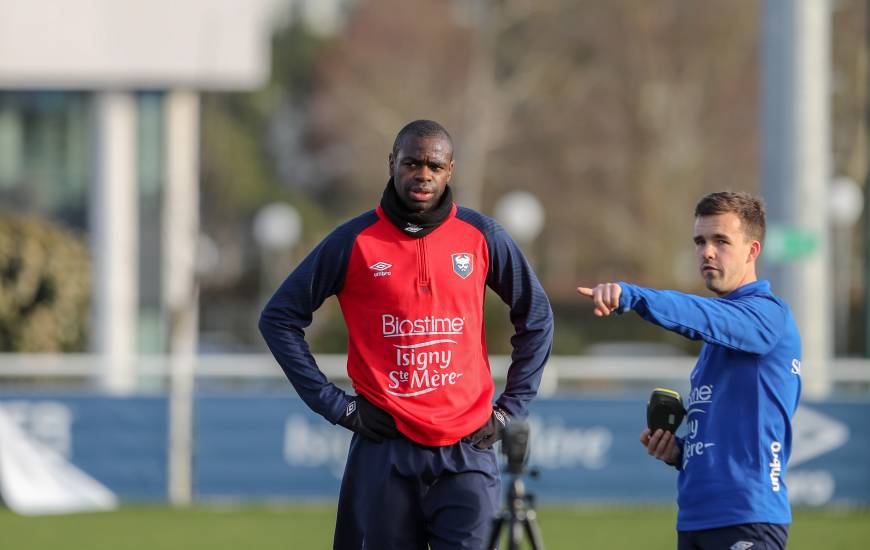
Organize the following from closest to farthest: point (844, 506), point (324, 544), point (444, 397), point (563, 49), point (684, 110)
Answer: point (444, 397) < point (324, 544) < point (844, 506) < point (684, 110) < point (563, 49)

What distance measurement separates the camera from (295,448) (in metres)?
13.8

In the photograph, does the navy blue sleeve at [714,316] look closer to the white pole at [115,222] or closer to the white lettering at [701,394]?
the white lettering at [701,394]

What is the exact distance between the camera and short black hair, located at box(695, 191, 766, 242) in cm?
513

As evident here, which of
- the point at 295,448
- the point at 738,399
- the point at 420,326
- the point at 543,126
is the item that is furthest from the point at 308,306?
A: the point at 543,126

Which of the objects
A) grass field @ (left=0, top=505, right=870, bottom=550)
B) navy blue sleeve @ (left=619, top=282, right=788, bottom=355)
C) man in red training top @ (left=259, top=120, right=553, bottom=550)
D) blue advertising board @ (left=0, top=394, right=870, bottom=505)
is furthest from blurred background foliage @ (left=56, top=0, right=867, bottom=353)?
navy blue sleeve @ (left=619, top=282, right=788, bottom=355)

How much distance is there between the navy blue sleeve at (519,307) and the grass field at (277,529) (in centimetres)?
606

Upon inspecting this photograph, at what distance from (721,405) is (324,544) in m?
7.15

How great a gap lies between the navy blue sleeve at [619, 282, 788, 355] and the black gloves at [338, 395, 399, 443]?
1057 millimetres

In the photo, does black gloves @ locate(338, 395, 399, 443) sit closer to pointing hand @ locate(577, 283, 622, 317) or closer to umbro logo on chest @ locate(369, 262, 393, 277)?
umbro logo on chest @ locate(369, 262, 393, 277)

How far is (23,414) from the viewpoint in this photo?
13781mm

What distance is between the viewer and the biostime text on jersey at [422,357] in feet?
18.0

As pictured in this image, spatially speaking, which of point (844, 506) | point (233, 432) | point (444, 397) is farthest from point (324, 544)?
point (444, 397)

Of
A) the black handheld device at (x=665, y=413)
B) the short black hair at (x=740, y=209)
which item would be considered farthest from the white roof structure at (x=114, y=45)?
the short black hair at (x=740, y=209)

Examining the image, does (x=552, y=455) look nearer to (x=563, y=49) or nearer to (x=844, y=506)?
(x=844, y=506)
